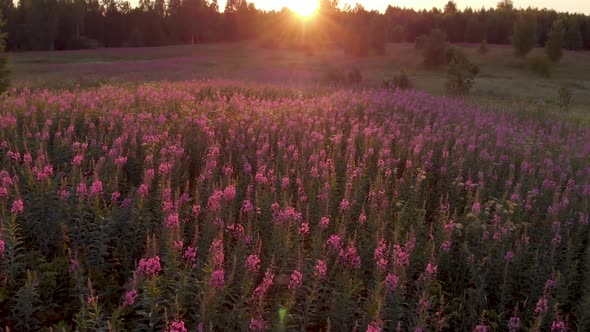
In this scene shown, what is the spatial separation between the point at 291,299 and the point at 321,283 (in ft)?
2.73

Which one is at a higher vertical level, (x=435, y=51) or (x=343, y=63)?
(x=435, y=51)

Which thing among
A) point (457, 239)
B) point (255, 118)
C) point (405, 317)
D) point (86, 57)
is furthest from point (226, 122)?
point (86, 57)

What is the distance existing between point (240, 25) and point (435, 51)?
49.9m

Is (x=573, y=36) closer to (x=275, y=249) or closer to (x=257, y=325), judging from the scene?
(x=275, y=249)

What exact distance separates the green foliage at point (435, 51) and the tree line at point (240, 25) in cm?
906

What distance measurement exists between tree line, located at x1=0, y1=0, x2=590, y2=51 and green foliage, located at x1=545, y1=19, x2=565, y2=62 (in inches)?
184

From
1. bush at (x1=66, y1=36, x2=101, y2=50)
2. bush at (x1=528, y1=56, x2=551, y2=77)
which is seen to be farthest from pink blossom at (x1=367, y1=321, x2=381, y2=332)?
bush at (x1=66, y1=36, x2=101, y2=50)

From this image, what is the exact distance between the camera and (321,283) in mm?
4359

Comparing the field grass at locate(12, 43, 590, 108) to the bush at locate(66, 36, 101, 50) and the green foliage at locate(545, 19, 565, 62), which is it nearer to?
the green foliage at locate(545, 19, 565, 62)

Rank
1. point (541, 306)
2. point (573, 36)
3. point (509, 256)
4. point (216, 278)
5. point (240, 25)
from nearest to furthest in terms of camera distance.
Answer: point (216, 278) < point (541, 306) < point (509, 256) < point (573, 36) < point (240, 25)

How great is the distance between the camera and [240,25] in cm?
8775

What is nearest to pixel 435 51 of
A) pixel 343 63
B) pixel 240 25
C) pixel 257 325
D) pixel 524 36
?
pixel 343 63

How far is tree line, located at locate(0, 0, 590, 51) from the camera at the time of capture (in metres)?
65.0

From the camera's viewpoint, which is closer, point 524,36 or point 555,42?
point 555,42
